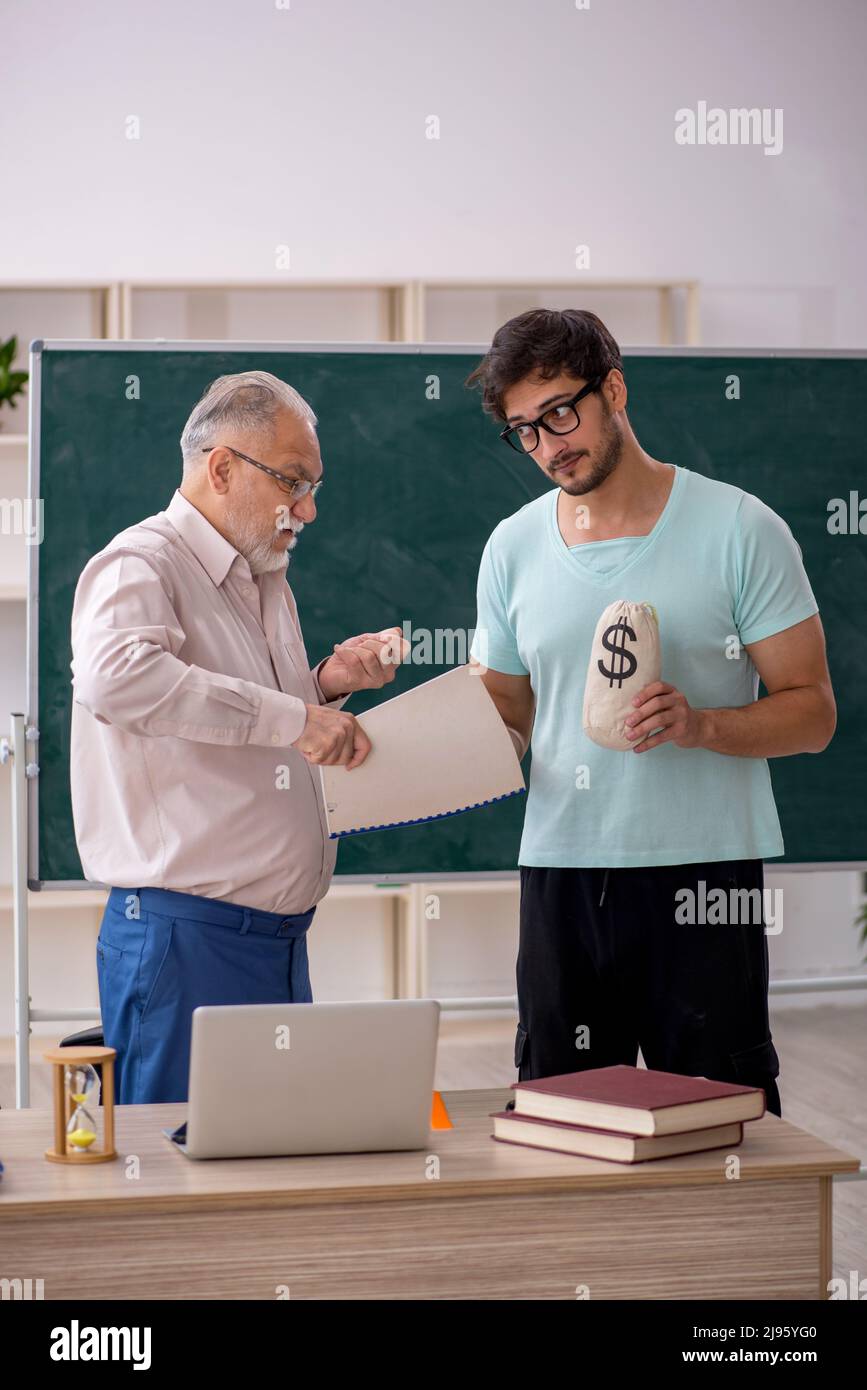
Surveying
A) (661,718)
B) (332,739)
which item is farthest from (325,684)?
(661,718)

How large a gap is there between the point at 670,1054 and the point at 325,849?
1.75 ft

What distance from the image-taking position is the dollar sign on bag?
1813mm

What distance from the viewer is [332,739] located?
1.87 metres

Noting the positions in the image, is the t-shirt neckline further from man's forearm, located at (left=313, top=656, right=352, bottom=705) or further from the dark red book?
the dark red book

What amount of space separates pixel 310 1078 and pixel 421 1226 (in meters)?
0.16

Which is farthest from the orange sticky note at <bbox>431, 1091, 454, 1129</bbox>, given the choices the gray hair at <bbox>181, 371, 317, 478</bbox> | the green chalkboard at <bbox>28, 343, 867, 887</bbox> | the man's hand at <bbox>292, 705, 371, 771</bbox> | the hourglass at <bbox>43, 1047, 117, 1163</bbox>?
the green chalkboard at <bbox>28, 343, 867, 887</bbox>

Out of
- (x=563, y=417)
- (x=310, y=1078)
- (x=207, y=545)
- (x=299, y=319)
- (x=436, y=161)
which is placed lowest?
(x=310, y=1078)

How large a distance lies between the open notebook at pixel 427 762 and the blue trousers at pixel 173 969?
18 centimetres

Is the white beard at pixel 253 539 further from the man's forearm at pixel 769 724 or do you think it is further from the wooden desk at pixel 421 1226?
the wooden desk at pixel 421 1226

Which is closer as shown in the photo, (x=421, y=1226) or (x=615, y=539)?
(x=421, y=1226)

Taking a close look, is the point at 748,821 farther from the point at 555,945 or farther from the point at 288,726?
the point at 288,726

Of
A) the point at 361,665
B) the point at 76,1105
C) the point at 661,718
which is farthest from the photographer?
the point at 361,665

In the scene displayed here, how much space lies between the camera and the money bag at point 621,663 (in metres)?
1.81

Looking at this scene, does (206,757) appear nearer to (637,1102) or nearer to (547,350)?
(547,350)
